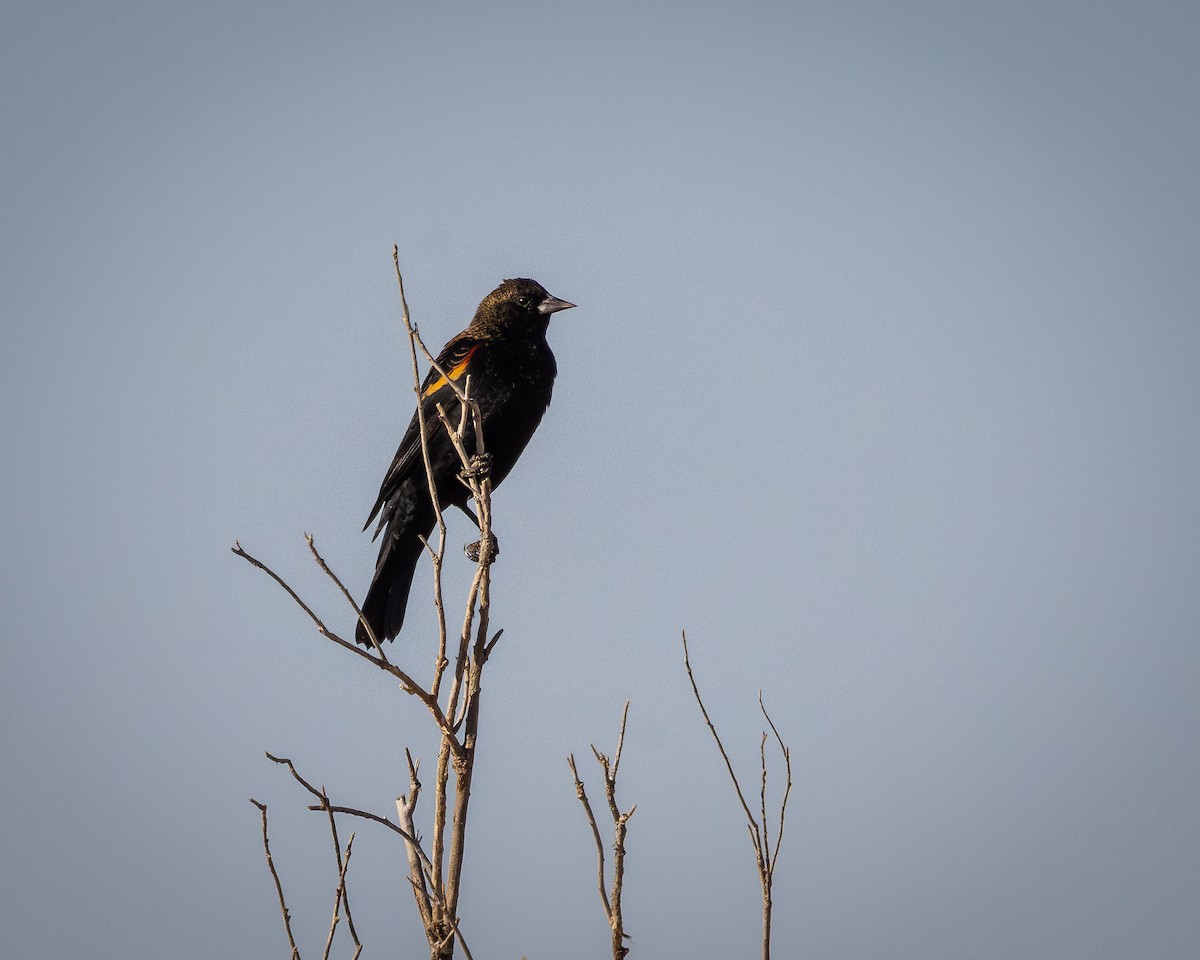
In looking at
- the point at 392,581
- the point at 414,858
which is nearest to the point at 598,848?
the point at 414,858

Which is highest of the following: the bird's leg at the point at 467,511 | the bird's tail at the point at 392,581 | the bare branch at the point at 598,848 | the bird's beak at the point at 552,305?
the bird's beak at the point at 552,305

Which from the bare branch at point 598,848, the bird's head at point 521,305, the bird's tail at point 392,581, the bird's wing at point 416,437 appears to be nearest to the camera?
the bare branch at point 598,848

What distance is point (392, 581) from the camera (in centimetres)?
535

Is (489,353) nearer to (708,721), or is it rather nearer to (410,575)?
(410,575)

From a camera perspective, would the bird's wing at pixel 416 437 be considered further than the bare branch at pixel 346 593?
Yes

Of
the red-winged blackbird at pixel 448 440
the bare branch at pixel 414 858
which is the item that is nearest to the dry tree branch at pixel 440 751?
the bare branch at pixel 414 858

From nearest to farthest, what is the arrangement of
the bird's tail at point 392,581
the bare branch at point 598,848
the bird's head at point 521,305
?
the bare branch at point 598,848 → the bird's tail at point 392,581 → the bird's head at point 521,305

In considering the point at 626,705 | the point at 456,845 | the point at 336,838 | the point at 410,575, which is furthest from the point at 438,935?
the point at 410,575

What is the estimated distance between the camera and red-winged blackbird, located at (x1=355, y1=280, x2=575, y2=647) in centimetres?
532

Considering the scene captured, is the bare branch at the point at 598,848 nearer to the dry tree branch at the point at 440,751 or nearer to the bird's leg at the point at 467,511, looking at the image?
the dry tree branch at the point at 440,751

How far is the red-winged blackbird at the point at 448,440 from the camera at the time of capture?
5.32 metres

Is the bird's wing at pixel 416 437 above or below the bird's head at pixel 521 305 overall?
below

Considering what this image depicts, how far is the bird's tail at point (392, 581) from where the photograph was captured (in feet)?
17.2

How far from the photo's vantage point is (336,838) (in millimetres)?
2396
